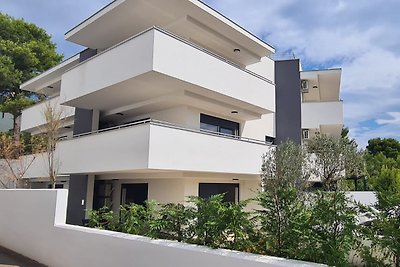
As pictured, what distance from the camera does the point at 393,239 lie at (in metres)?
3.64

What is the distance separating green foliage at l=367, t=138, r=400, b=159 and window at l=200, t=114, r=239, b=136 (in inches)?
1116

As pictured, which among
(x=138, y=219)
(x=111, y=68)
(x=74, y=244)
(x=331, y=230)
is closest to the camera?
(x=331, y=230)

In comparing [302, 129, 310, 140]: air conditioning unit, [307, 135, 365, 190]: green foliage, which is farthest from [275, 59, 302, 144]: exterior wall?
[307, 135, 365, 190]: green foliage

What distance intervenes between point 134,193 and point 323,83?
1512 cm

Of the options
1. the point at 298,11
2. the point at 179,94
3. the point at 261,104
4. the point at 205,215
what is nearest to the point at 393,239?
the point at 205,215

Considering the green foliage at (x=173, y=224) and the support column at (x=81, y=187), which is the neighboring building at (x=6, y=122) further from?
the green foliage at (x=173, y=224)

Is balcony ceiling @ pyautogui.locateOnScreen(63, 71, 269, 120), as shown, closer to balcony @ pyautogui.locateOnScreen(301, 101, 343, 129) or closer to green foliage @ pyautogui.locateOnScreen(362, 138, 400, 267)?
balcony @ pyautogui.locateOnScreen(301, 101, 343, 129)

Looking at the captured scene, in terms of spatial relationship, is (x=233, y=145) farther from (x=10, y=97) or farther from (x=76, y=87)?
(x=10, y=97)

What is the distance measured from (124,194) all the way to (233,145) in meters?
5.34

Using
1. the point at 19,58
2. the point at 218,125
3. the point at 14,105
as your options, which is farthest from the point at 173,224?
the point at 19,58

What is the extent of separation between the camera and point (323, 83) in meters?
21.4

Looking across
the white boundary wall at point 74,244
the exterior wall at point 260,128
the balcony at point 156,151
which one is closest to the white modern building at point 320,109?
the exterior wall at point 260,128

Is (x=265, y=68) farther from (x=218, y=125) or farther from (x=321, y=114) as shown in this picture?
(x=218, y=125)

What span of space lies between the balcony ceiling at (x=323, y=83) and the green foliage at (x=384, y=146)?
17.4m
